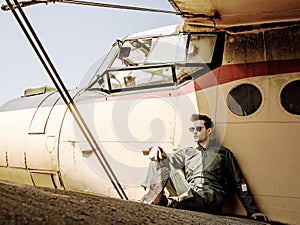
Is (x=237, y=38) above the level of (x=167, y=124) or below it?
above

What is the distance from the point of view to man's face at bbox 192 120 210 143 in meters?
3.71

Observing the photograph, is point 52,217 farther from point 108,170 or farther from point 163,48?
point 163,48

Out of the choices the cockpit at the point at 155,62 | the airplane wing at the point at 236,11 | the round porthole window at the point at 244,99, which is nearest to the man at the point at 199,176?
the round porthole window at the point at 244,99

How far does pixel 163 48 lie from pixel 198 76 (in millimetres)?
742

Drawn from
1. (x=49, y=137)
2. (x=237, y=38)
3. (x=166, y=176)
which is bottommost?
(x=166, y=176)

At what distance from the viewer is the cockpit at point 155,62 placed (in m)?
4.07

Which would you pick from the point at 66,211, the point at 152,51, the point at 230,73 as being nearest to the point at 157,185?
the point at 230,73

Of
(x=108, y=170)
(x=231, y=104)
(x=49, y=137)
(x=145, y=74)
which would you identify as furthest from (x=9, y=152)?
(x=231, y=104)

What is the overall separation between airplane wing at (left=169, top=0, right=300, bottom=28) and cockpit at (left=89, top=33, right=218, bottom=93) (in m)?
0.31

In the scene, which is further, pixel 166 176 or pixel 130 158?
pixel 130 158

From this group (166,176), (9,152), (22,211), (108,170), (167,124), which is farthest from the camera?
(9,152)

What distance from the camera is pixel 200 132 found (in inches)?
146

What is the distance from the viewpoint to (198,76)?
157 inches

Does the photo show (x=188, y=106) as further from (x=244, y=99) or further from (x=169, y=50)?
(x=169, y=50)
